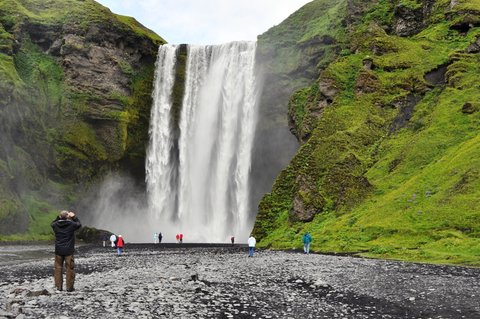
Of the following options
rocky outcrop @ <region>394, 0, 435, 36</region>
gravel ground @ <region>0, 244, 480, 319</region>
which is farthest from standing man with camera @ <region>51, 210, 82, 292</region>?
rocky outcrop @ <region>394, 0, 435, 36</region>

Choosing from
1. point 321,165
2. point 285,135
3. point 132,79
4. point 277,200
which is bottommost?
point 277,200

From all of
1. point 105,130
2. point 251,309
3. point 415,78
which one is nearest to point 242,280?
point 251,309

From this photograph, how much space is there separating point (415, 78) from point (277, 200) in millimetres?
22941

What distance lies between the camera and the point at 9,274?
2412cm

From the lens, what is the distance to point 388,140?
2061 inches

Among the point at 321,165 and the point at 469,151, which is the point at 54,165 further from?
the point at 469,151

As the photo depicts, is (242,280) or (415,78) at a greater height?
(415,78)

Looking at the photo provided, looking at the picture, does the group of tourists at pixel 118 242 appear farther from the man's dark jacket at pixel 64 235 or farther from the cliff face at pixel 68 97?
the man's dark jacket at pixel 64 235

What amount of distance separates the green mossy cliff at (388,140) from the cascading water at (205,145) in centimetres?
828

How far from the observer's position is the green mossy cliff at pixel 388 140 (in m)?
34.9

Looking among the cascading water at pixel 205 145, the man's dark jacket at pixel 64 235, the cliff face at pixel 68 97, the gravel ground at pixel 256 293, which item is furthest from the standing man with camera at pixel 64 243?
the cliff face at pixel 68 97

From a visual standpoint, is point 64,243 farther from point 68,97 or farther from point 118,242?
point 68,97

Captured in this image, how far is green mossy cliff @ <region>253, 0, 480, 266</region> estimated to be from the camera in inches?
1373

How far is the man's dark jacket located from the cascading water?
2183 inches
